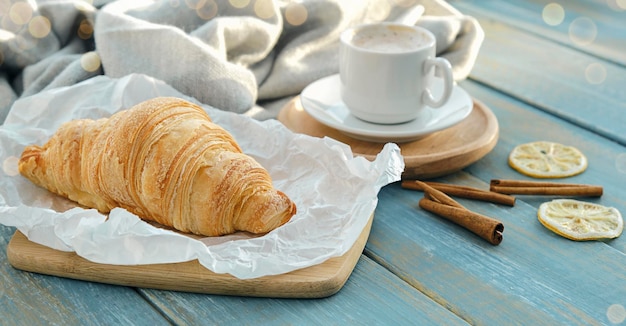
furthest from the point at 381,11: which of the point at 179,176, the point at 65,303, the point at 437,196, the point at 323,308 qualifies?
the point at 65,303

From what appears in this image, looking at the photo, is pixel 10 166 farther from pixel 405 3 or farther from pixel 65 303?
pixel 405 3

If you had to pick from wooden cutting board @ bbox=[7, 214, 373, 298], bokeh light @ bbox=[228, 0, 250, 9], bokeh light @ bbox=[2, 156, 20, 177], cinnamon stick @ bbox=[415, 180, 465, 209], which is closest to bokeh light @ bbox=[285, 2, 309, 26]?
bokeh light @ bbox=[228, 0, 250, 9]

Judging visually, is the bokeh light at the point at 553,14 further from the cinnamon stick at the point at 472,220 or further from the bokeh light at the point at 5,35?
the bokeh light at the point at 5,35

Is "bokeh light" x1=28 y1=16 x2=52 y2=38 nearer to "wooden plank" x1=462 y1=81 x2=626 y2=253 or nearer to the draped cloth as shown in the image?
the draped cloth

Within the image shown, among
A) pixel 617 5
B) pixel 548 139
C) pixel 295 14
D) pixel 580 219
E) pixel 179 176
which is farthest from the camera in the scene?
pixel 617 5

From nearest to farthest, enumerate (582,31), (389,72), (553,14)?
(389,72), (582,31), (553,14)

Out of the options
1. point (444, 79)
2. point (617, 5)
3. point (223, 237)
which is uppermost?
point (444, 79)

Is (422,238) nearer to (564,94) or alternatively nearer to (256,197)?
(256,197)
